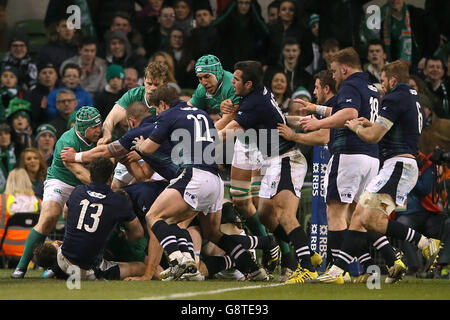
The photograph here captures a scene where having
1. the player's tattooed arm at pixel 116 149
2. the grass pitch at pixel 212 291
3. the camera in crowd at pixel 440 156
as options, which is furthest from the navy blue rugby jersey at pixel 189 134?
the camera in crowd at pixel 440 156

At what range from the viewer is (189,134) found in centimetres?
987

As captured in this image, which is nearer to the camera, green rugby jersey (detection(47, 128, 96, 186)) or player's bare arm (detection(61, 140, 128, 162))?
player's bare arm (detection(61, 140, 128, 162))

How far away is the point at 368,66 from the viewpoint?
1533 centimetres

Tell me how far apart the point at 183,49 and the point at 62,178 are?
205 inches

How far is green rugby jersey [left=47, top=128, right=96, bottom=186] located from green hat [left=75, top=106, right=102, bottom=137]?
0.46 feet

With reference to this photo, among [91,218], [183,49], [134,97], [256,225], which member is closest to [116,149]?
[91,218]

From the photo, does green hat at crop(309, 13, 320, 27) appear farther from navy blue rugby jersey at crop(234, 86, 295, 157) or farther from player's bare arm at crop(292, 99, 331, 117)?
navy blue rugby jersey at crop(234, 86, 295, 157)

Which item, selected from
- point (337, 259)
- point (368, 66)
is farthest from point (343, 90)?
point (368, 66)

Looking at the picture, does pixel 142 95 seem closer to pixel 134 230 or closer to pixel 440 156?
pixel 134 230

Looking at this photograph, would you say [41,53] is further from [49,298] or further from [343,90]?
[49,298]

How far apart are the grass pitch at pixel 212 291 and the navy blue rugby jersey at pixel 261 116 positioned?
156 cm

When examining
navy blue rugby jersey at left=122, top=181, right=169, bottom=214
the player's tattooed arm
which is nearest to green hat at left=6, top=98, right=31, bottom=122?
navy blue rugby jersey at left=122, top=181, right=169, bottom=214

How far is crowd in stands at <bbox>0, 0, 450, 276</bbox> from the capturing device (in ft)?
49.7

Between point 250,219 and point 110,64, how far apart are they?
570 centimetres
